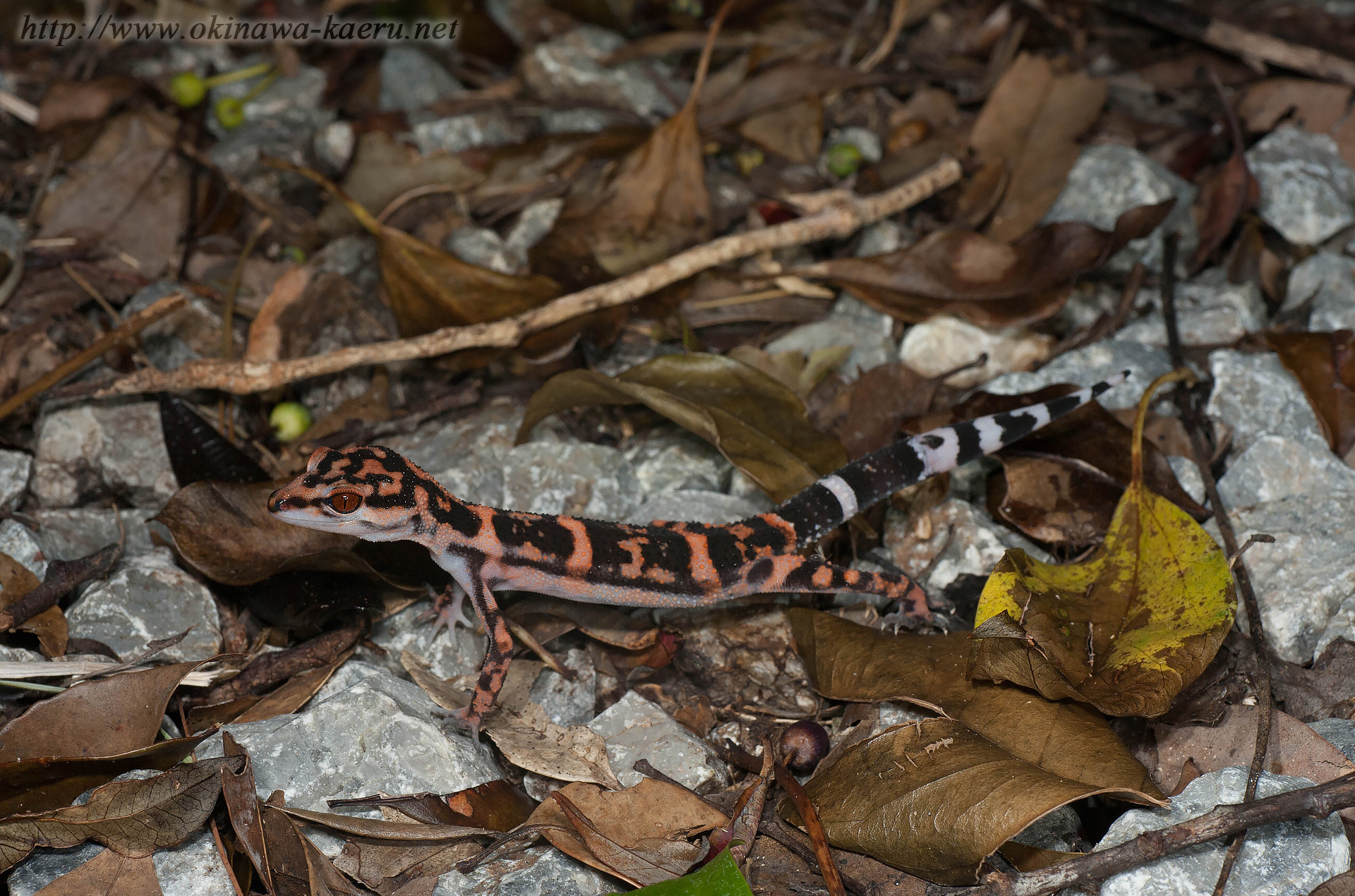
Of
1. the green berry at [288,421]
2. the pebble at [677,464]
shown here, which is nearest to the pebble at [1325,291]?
the pebble at [677,464]

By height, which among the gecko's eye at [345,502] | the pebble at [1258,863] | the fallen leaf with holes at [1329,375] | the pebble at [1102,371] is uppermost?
the fallen leaf with holes at [1329,375]

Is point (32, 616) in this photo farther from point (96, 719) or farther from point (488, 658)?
point (488, 658)

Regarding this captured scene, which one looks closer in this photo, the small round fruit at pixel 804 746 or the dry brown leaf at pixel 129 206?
the small round fruit at pixel 804 746

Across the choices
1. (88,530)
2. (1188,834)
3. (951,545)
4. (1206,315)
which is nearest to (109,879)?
(88,530)

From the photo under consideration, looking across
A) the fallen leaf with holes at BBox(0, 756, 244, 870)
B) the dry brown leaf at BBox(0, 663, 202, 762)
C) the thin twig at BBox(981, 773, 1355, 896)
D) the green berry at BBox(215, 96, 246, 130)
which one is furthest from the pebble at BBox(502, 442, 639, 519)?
the green berry at BBox(215, 96, 246, 130)

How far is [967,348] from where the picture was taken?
507cm

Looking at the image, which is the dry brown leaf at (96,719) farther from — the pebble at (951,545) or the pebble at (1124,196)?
the pebble at (1124,196)

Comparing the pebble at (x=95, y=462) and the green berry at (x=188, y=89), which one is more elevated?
the green berry at (x=188, y=89)

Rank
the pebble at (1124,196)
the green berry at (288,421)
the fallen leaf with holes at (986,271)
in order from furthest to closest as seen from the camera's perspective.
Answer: the pebble at (1124,196) < the fallen leaf with holes at (986,271) < the green berry at (288,421)

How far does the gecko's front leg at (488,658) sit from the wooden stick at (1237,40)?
17.0 feet

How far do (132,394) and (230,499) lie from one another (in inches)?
42.3

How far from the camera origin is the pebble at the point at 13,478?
169 inches

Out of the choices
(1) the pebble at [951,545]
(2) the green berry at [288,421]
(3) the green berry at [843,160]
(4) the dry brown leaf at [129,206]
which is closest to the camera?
(1) the pebble at [951,545]

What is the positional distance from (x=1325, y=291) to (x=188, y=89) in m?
6.16
